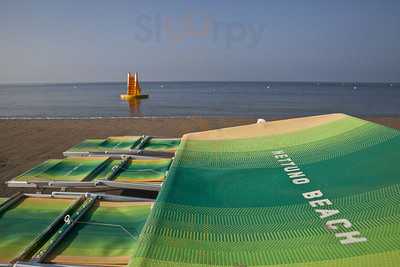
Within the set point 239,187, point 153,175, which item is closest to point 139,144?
point 153,175

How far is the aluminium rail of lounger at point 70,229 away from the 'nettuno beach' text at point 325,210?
146cm

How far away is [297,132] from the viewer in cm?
463

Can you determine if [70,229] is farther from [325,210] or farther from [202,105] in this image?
[202,105]

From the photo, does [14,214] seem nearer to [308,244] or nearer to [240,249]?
[240,249]

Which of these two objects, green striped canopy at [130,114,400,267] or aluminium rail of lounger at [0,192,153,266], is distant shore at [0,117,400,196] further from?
green striped canopy at [130,114,400,267]

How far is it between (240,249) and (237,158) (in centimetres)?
Answer: 204

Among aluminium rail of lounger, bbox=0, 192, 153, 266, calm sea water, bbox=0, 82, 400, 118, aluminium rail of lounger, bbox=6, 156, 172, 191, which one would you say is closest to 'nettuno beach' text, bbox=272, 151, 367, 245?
aluminium rail of lounger, bbox=0, 192, 153, 266

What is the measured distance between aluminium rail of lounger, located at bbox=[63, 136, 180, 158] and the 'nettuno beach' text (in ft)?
10.5

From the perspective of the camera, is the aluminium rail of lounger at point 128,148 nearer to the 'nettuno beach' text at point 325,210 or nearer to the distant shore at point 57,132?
the distant shore at point 57,132

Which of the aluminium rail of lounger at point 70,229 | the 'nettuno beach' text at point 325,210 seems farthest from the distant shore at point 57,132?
the 'nettuno beach' text at point 325,210

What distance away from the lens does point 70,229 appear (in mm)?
3176

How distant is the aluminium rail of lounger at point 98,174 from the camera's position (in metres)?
4.54

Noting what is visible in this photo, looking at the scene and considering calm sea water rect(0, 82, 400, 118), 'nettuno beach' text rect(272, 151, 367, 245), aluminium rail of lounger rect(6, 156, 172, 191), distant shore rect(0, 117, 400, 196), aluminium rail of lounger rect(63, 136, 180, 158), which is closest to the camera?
'nettuno beach' text rect(272, 151, 367, 245)

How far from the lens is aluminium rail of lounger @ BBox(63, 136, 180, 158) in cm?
616
